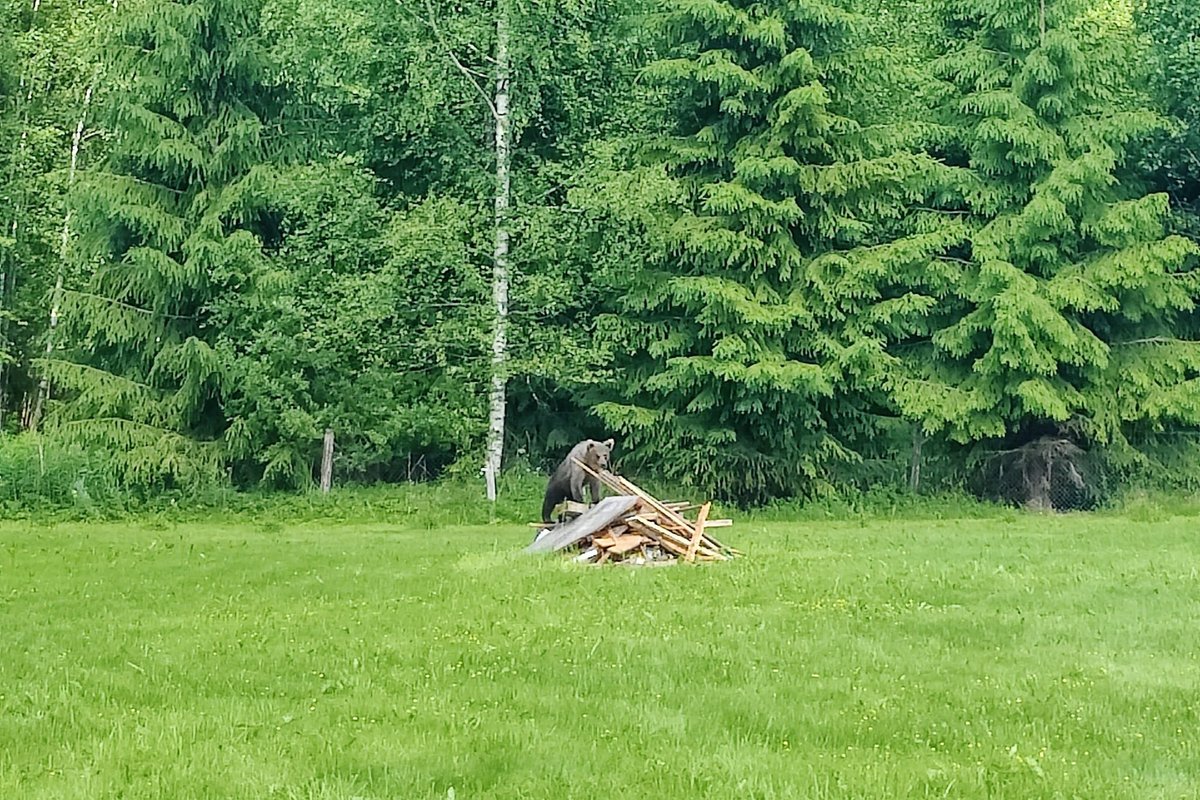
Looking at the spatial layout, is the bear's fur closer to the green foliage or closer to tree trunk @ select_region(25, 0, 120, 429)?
the green foliage

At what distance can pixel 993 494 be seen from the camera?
23.6 m

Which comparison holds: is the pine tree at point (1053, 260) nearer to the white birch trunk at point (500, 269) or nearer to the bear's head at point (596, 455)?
the white birch trunk at point (500, 269)

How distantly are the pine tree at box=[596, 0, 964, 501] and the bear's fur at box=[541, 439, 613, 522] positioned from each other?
5.59m

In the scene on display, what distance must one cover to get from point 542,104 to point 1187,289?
39.4 ft

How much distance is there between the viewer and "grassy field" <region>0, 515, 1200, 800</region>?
6.07 m

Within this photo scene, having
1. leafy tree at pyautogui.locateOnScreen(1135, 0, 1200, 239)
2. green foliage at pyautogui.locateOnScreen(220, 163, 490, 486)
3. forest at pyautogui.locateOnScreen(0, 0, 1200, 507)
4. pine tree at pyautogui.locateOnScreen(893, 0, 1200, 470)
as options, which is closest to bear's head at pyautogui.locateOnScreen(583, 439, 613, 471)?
forest at pyautogui.locateOnScreen(0, 0, 1200, 507)

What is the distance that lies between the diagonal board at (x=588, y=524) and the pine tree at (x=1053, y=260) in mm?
9253

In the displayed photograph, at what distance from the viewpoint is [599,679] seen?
8109 millimetres

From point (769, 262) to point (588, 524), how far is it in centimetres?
895

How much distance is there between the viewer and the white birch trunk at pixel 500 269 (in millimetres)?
22469

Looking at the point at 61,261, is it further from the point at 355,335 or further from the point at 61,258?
the point at 355,335

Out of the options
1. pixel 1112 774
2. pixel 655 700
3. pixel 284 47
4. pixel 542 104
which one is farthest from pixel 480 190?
pixel 1112 774

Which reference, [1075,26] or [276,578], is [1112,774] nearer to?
[276,578]

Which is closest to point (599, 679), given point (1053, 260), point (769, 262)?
point (769, 262)
